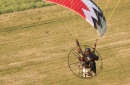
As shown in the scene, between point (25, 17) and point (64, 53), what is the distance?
7.11 m

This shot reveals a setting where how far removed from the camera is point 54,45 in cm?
2825

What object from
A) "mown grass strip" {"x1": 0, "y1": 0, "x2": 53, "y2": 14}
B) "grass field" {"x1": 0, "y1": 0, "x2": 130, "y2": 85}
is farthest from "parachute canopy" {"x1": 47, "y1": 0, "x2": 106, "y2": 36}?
"mown grass strip" {"x1": 0, "y1": 0, "x2": 53, "y2": 14}

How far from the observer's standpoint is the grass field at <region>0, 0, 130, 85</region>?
24953 millimetres

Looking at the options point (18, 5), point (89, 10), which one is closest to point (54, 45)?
point (18, 5)

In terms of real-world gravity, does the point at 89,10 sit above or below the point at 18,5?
above

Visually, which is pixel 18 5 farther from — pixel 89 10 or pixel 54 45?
pixel 89 10

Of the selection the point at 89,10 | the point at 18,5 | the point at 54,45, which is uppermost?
the point at 89,10

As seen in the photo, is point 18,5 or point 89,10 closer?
point 89,10

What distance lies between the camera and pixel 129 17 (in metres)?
31.7

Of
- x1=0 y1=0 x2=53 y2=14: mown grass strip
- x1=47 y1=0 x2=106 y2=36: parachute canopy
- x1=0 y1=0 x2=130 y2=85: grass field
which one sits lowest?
x1=0 y1=0 x2=130 y2=85: grass field

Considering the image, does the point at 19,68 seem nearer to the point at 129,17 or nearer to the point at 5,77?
the point at 5,77

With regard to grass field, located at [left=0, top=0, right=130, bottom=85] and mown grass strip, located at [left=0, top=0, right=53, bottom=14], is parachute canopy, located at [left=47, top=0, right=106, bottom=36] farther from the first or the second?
mown grass strip, located at [left=0, top=0, right=53, bottom=14]

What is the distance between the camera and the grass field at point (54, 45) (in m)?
25.0

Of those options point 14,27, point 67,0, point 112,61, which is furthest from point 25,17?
point 67,0
